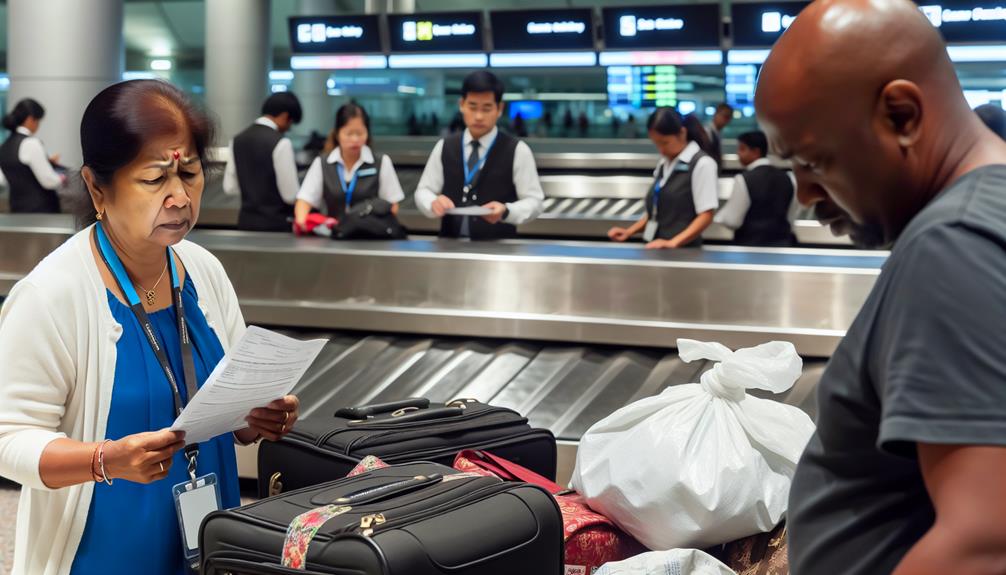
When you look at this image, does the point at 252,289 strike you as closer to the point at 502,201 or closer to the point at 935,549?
the point at 502,201

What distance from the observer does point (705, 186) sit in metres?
6.20

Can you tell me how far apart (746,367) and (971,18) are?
31.0ft

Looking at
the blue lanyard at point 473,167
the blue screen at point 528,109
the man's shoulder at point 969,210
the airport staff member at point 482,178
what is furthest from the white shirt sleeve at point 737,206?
the blue screen at point 528,109

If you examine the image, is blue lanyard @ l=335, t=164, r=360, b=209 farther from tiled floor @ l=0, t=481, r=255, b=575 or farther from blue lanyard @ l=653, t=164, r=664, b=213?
tiled floor @ l=0, t=481, r=255, b=575

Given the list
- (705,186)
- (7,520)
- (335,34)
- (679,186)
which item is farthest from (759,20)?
(7,520)

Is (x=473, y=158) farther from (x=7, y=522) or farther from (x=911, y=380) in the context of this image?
(x=911, y=380)

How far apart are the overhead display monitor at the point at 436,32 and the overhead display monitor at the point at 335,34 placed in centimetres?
28

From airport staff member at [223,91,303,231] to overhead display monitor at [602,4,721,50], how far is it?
552cm

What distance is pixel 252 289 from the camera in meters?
5.04

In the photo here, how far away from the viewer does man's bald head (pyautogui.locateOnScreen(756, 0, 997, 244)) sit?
37.0 inches

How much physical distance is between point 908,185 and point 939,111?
7cm

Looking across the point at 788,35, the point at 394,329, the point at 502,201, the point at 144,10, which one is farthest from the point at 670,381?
the point at 144,10

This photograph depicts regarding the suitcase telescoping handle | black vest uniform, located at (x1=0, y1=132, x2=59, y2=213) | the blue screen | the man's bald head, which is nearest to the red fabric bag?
the suitcase telescoping handle

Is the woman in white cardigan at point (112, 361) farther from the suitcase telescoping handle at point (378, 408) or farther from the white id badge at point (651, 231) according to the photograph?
the white id badge at point (651, 231)
